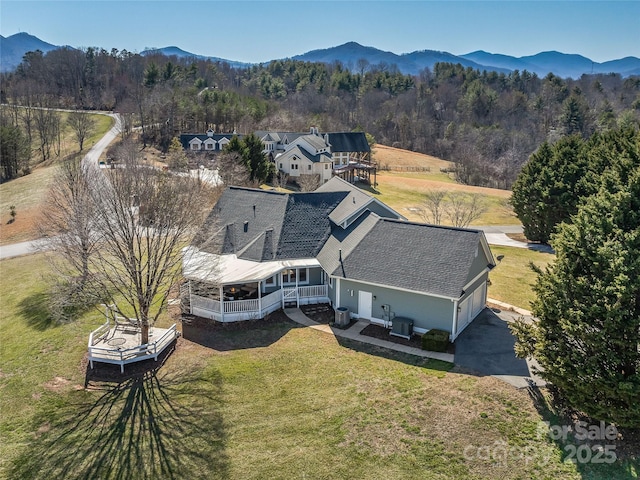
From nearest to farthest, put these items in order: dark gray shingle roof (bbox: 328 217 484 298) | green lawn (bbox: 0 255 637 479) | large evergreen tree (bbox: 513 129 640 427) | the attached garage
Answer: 1. large evergreen tree (bbox: 513 129 640 427)
2. green lawn (bbox: 0 255 637 479)
3. dark gray shingle roof (bbox: 328 217 484 298)
4. the attached garage

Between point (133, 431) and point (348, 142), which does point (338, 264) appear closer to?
point (133, 431)

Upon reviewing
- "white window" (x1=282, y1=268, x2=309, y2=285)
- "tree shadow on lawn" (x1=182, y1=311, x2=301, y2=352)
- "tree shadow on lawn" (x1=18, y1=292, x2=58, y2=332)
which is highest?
"white window" (x1=282, y1=268, x2=309, y2=285)

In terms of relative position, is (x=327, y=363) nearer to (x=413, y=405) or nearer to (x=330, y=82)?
(x=413, y=405)

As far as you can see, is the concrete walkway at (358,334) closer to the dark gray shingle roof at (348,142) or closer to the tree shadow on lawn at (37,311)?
the tree shadow on lawn at (37,311)

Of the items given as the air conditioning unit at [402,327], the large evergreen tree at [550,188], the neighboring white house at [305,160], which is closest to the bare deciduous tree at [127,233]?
the air conditioning unit at [402,327]

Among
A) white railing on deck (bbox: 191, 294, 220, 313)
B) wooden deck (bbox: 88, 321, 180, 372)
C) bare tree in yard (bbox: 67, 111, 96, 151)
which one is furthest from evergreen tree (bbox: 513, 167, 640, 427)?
bare tree in yard (bbox: 67, 111, 96, 151)

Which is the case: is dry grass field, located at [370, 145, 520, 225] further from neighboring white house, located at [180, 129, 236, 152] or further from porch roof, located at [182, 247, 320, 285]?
neighboring white house, located at [180, 129, 236, 152]

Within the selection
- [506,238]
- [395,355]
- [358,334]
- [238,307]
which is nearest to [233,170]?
[238,307]
